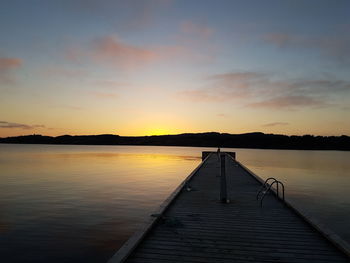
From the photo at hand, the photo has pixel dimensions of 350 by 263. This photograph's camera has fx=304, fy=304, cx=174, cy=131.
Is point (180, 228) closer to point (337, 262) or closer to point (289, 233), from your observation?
point (289, 233)

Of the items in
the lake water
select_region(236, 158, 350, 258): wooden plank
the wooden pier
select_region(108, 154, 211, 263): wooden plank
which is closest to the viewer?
select_region(108, 154, 211, 263): wooden plank

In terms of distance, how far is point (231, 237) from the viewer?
6.85 meters

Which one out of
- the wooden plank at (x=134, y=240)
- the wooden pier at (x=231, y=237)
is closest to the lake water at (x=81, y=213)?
the wooden plank at (x=134, y=240)

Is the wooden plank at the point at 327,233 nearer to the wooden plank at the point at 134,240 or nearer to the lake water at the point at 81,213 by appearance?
the wooden plank at the point at 134,240

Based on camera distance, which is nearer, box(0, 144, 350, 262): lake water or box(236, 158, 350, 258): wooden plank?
box(236, 158, 350, 258): wooden plank

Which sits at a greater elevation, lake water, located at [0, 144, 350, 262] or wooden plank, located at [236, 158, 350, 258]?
wooden plank, located at [236, 158, 350, 258]

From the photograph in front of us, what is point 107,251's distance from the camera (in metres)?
10.4

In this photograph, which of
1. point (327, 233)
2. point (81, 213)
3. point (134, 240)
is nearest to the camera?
point (134, 240)

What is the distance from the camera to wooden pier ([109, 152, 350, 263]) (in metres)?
5.67

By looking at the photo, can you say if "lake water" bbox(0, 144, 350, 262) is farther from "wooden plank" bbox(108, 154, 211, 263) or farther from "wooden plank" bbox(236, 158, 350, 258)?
"wooden plank" bbox(236, 158, 350, 258)

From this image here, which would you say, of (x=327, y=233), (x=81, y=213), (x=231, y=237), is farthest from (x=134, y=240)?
(x=81, y=213)

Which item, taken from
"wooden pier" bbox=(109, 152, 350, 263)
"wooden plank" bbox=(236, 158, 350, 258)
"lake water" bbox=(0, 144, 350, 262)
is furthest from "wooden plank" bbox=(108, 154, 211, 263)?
Answer: "wooden plank" bbox=(236, 158, 350, 258)

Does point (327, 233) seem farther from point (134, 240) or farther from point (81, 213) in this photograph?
point (81, 213)

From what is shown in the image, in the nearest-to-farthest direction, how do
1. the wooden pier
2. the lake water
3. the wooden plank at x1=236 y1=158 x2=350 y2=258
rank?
the wooden pier < the wooden plank at x1=236 y1=158 x2=350 y2=258 < the lake water
